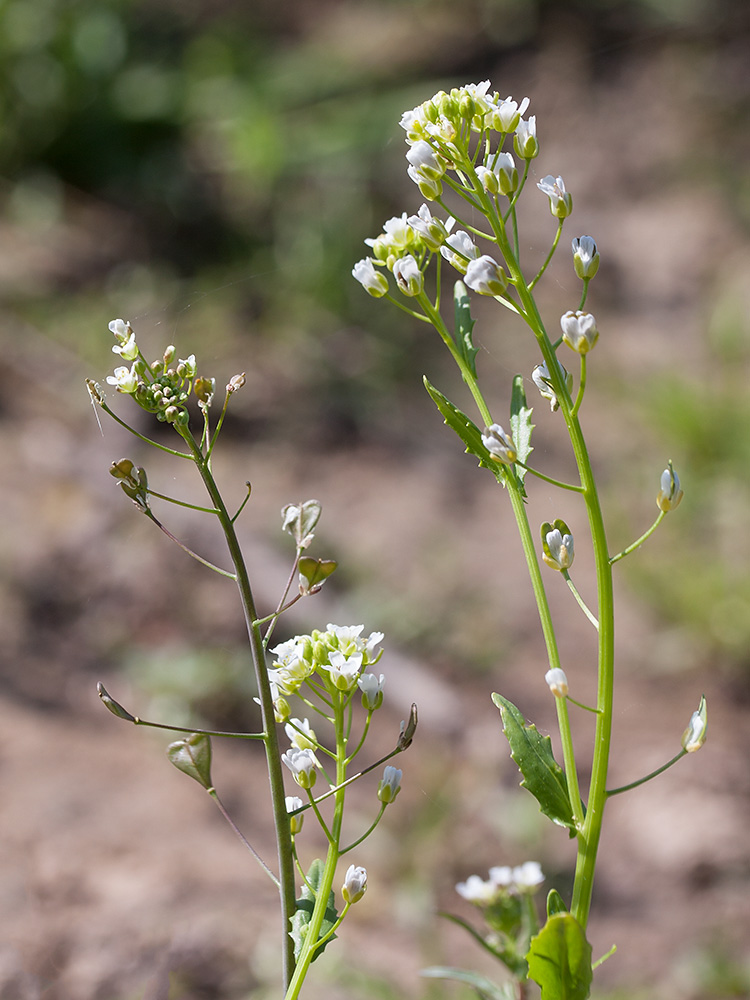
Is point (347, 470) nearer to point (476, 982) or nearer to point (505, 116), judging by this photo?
point (476, 982)

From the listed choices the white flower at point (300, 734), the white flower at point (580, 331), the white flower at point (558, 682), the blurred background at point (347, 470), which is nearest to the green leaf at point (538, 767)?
the white flower at point (558, 682)

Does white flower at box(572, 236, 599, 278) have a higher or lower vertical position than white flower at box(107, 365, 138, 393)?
higher

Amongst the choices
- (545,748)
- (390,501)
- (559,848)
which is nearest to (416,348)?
(390,501)

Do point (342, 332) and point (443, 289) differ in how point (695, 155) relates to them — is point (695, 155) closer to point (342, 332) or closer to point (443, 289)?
point (342, 332)

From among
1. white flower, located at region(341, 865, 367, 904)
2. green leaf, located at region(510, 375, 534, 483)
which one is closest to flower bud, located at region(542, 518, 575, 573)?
green leaf, located at region(510, 375, 534, 483)

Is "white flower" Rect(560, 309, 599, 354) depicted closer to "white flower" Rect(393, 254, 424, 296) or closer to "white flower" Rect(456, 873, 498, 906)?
"white flower" Rect(393, 254, 424, 296)

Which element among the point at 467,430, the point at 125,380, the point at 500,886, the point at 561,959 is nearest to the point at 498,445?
the point at 467,430
